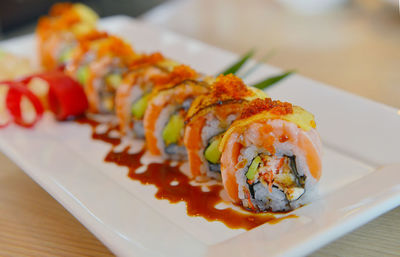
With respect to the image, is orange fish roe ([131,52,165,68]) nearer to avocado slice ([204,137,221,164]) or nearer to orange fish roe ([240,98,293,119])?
avocado slice ([204,137,221,164])

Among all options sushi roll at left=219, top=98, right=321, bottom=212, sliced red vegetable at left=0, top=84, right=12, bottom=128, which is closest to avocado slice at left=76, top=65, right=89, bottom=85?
sliced red vegetable at left=0, top=84, right=12, bottom=128

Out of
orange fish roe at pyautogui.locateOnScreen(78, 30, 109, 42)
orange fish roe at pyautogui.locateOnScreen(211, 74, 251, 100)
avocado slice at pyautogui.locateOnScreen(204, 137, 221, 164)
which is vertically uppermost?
orange fish roe at pyautogui.locateOnScreen(211, 74, 251, 100)

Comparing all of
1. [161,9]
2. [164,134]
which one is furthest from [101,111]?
[161,9]

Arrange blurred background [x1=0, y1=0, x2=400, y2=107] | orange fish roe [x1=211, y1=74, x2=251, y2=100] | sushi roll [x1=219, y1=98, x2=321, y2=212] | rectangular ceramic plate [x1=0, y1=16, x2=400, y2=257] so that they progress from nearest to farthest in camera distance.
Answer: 1. rectangular ceramic plate [x1=0, y1=16, x2=400, y2=257]
2. sushi roll [x1=219, y1=98, x2=321, y2=212]
3. orange fish roe [x1=211, y1=74, x2=251, y2=100]
4. blurred background [x1=0, y1=0, x2=400, y2=107]

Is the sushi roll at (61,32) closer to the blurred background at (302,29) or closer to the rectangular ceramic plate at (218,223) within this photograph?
the rectangular ceramic plate at (218,223)

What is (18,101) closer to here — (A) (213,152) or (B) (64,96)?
(B) (64,96)
